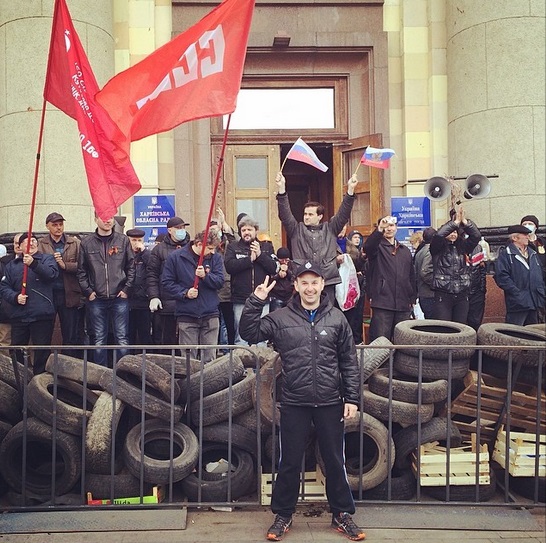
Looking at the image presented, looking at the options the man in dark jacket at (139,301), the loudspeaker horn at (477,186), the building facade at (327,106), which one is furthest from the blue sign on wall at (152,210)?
the loudspeaker horn at (477,186)

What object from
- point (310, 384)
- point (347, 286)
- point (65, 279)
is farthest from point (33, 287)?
point (310, 384)

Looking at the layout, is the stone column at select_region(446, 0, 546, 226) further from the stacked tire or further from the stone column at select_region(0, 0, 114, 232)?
the stone column at select_region(0, 0, 114, 232)

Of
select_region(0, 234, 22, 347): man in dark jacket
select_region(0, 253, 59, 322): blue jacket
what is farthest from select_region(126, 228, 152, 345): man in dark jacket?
select_region(0, 234, 22, 347): man in dark jacket

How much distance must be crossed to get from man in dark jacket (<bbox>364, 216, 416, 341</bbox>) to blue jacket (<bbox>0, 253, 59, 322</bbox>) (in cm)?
387

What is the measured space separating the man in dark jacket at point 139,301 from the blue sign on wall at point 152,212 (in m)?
2.88

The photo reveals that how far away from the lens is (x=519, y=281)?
894cm

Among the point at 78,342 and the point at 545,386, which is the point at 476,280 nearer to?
the point at 545,386

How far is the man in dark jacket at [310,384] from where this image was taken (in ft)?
17.5

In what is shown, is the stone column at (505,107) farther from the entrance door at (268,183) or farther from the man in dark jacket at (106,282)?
the man in dark jacket at (106,282)

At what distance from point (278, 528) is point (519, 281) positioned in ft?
16.7

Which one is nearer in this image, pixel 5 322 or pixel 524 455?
pixel 524 455

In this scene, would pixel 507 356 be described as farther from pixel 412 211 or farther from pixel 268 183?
pixel 268 183

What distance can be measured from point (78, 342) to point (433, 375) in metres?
4.68

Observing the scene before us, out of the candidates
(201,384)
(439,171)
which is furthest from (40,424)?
(439,171)
